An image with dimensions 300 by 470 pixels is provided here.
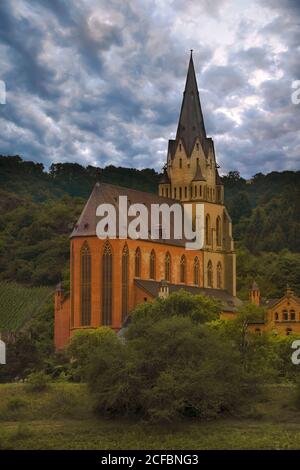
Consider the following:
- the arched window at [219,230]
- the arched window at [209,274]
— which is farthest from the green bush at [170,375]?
the arched window at [219,230]

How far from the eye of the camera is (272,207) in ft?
546

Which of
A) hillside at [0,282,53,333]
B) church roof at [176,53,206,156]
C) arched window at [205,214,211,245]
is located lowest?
hillside at [0,282,53,333]

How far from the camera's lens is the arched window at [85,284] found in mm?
88125

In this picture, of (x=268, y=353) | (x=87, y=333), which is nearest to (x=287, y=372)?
(x=268, y=353)

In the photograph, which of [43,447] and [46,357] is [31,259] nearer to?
[46,357]

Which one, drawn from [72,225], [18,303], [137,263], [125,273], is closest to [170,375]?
[125,273]

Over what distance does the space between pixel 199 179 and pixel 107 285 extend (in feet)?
62.5

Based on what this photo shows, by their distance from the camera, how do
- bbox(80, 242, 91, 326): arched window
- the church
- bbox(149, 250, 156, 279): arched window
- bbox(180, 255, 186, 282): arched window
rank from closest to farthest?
1. the church
2. bbox(80, 242, 91, 326): arched window
3. bbox(149, 250, 156, 279): arched window
4. bbox(180, 255, 186, 282): arched window

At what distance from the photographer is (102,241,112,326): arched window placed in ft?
288

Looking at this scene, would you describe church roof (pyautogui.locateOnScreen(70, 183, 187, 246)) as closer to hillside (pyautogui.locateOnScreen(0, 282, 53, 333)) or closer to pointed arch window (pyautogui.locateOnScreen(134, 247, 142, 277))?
pointed arch window (pyautogui.locateOnScreen(134, 247, 142, 277))

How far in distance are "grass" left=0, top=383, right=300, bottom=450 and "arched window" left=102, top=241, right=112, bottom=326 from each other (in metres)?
22.7

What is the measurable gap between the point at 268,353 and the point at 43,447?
22896 millimetres

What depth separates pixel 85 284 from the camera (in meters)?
88.6

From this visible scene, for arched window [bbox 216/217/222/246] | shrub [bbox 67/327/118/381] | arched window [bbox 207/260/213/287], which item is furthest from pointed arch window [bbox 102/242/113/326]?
arched window [bbox 216/217/222/246]
